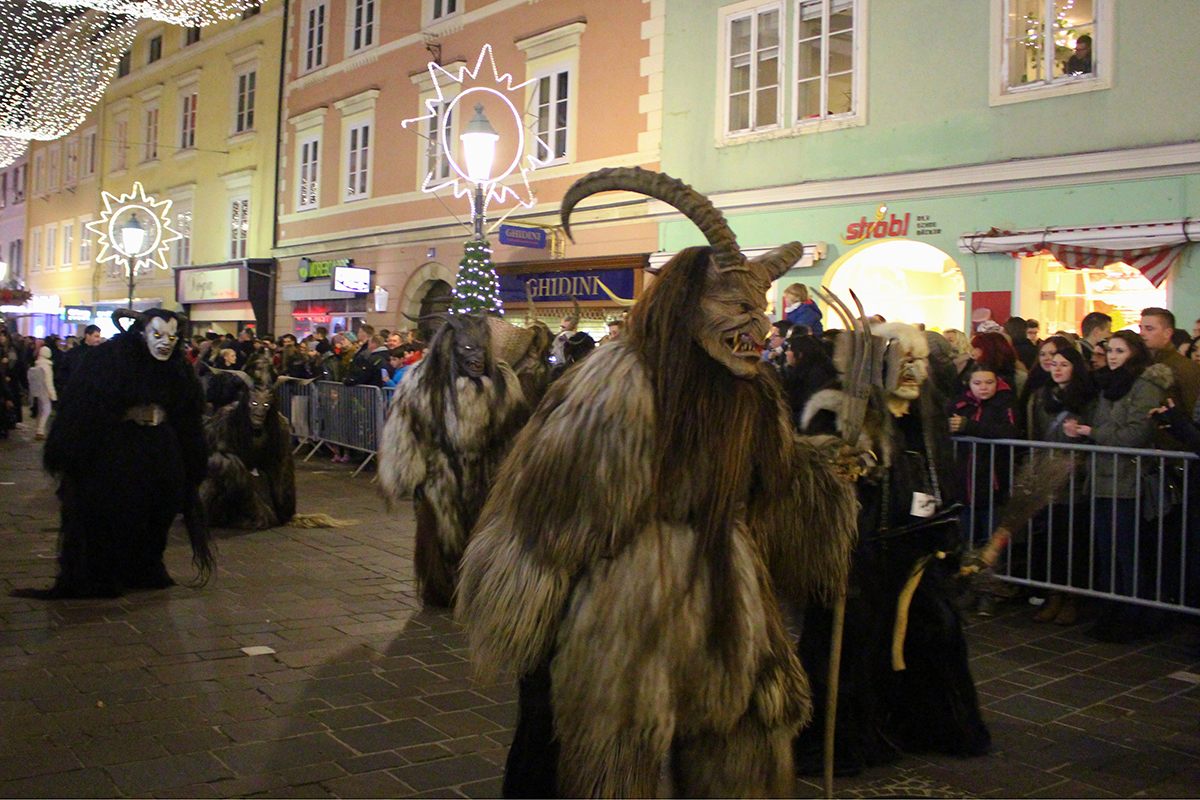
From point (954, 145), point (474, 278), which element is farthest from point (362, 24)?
point (954, 145)

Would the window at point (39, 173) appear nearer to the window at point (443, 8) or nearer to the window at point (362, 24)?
the window at point (362, 24)

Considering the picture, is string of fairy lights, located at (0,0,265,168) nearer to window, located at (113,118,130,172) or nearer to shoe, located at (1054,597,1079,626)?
shoe, located at (1054,597,1079,626)

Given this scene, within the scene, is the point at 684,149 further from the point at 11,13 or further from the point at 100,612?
the point at 100,612

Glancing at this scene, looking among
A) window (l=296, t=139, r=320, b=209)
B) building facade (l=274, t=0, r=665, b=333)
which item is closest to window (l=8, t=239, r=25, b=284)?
building facade (l=274, t=0, r=665, b=333)

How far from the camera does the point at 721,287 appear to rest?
307cm

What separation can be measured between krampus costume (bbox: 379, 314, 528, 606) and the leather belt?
1528 mm

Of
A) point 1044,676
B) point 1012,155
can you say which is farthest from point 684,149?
point 1044,676

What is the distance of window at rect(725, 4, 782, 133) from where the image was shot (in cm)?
1518

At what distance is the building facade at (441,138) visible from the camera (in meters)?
17.6

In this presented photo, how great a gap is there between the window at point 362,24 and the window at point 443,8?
2.17 meters

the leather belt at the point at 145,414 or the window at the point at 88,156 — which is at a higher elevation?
the window at the point at 88,156

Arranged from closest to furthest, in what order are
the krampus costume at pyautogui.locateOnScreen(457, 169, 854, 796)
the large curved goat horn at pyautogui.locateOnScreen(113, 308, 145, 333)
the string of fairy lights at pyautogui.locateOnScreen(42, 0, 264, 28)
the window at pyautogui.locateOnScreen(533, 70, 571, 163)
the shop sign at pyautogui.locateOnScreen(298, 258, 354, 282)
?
the krampus costume at pyautogui.locateOnScreen(457, 169, 854, 796), the large curved goat horn at pyautogui.locateOnScreen(113, 308, 145, 333), the string of fairy lights at pyautogui.locateOnScreen(42, 0, 264, 28), the window at pyautogui.locateOnScreen(533, 70, 571, 163), the shop sign at pyautogui.locateOnScreen(298, 258, 354, 282)

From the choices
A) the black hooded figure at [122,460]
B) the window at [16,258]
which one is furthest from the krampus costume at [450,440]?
the window at [16,258]

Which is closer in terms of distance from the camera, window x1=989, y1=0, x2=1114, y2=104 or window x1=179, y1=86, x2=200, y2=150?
window x1=989, y1=0, x2=1114, y2=104
